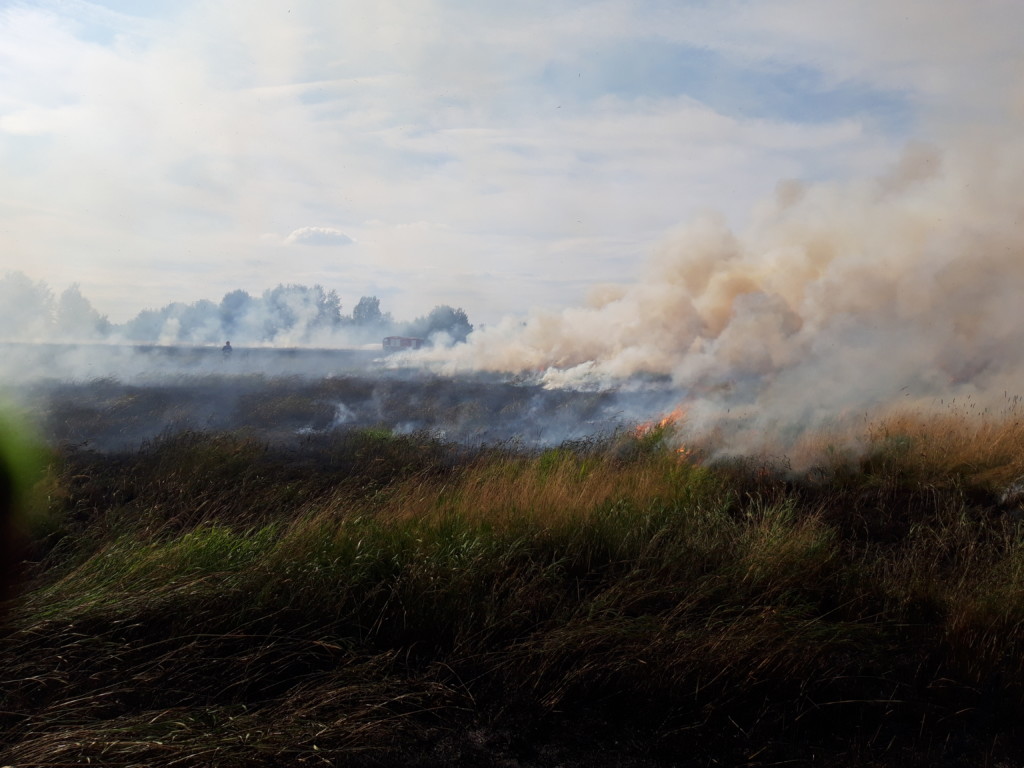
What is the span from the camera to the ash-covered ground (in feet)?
50.8

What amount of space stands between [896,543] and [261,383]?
24.0 metres

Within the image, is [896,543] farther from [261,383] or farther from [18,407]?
[261,383]

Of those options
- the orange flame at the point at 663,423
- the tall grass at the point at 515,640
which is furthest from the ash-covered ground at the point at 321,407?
the tall grass at the point at 515,640

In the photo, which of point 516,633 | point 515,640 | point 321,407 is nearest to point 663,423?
point 516,633

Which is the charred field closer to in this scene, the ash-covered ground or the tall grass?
the tall grass

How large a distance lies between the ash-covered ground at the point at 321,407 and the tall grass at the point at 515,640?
754 centimetres

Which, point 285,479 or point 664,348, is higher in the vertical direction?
point 664,348

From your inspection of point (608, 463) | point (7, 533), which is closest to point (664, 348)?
point (608, 463)

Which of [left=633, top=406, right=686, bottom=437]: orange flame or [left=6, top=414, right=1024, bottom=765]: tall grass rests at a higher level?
[left=633, top=406, right=686, bottom=437]: orange flame

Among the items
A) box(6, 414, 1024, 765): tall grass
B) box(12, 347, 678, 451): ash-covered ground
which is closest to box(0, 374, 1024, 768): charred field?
box(6, 414, 1024, 765): tall grass

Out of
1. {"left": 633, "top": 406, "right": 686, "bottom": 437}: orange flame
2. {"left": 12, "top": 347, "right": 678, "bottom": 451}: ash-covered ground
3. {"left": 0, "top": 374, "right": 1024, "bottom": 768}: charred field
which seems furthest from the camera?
{"left": 12, "top": 347, "right": 678, "bottom": 451}: ash-covered ground

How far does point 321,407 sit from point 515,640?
17.4m

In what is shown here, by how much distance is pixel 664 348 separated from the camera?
21812 mm

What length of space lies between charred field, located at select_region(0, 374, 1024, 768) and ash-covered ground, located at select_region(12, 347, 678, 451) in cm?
700
